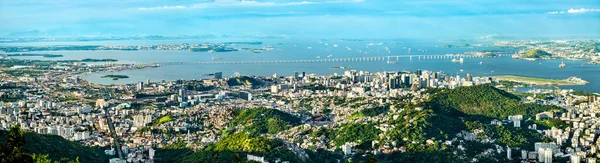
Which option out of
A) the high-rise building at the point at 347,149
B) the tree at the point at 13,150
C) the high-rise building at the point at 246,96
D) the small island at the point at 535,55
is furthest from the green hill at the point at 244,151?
the small island at the point at 535,55

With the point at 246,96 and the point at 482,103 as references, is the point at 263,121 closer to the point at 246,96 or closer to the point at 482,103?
the point at 482,103

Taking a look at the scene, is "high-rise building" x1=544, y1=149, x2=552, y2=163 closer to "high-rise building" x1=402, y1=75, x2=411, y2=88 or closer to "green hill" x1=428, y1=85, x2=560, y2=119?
"green hill" x1=428, y1=85, x2=560, y2=119

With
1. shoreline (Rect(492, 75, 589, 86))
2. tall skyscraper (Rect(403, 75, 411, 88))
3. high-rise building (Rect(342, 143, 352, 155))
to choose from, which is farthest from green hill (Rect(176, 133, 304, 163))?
shoreline (Rect(492, 75, 589, 86))

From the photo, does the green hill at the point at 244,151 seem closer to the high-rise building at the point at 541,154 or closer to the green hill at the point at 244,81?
the high-rise building at the point at 541,154

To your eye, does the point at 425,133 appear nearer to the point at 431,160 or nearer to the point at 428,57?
the point at 431,160

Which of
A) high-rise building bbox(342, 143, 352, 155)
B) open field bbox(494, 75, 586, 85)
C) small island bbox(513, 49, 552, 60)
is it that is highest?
small island bbox(513, 49, 552, 60)

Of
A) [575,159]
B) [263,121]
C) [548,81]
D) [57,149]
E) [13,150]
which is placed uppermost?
[13,150]

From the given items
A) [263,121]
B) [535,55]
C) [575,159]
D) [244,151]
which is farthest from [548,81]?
[244,151]
